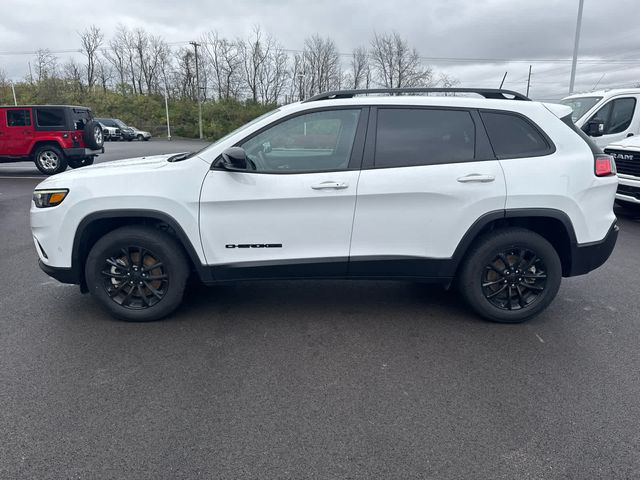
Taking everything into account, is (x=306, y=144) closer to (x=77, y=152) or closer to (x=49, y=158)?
(x=77, y=152)

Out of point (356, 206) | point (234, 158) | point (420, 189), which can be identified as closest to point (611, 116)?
point (420, 189)

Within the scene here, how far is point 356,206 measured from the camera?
3484 mm

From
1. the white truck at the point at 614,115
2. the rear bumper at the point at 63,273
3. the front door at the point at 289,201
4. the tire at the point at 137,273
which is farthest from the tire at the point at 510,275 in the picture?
the white truck at the point at 614,115

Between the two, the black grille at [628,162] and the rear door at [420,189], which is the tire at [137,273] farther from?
the black grille at [628,162]

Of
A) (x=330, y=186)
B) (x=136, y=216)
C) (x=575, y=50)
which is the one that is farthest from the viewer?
(x=575, y=50)

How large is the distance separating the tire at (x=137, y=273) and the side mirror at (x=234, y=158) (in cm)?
81

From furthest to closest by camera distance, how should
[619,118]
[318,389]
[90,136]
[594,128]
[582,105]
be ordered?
[90,136] < [582,105] < [619,118] < [594,128] < [318,389]

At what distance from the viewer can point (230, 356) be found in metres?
3.24

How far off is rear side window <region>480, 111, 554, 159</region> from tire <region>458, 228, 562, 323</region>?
25.0 inches

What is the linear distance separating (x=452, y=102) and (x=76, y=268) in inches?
133

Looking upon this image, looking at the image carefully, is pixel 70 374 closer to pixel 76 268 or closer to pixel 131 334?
pixel 131 334

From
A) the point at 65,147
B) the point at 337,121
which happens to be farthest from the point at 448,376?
the point at 65,147

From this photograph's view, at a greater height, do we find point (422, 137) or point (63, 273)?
point (422, 137)

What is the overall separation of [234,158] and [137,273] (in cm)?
132
